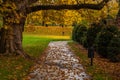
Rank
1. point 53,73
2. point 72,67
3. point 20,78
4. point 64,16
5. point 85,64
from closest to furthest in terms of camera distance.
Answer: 1. point 20,78
2. point 53,73
3. point 72,67
4. point 85,64
5. point 64,16

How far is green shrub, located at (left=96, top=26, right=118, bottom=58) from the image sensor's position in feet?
74.0

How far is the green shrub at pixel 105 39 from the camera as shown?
74.0 ft

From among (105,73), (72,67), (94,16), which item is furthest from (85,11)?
(105,73)

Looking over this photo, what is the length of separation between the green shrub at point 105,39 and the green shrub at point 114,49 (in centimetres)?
76

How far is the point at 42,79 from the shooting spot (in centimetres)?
1352

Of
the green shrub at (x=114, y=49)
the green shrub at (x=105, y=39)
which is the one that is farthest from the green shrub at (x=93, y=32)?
the green shrub at (x=114, y=49)

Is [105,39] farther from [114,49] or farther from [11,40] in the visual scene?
[11,40]

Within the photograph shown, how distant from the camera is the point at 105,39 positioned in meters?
23.0

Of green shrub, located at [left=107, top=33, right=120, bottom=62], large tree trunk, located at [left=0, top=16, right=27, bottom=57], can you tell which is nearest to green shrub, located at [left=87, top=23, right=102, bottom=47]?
green shrub, located at [left=107, top=33, right=120, bottom=62]

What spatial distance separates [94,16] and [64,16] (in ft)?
18.6

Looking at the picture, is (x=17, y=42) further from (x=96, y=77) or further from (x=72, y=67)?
(x=96, y=77)

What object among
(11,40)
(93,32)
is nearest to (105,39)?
(93,32)

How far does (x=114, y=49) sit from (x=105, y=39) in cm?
208

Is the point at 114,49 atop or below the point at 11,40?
below
